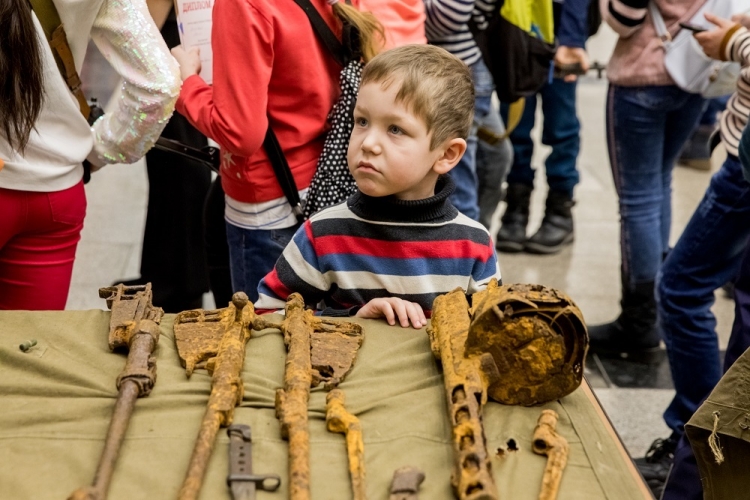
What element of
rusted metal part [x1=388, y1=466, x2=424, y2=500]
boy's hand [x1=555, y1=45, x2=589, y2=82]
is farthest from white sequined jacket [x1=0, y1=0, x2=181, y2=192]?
boy's hand [x1=555, y1=45, x2=589, y2=82]

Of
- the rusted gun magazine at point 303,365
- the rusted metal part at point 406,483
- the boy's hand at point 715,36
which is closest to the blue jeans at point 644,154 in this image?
the boy's hand at point 715,36

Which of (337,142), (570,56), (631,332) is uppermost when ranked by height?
(337,142)

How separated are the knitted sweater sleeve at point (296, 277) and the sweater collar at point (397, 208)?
127 mm

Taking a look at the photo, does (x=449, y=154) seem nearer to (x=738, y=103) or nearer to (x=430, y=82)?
(x=430, y=82)

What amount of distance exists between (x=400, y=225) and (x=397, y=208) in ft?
0.12

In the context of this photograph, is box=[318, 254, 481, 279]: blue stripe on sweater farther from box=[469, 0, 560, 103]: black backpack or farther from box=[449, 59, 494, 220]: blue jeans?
box=[469, 0, 560, 103]: black backpack

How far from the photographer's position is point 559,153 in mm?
4516

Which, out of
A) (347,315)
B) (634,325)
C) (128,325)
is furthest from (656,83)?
(128,325)

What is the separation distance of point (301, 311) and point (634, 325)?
2301 mm

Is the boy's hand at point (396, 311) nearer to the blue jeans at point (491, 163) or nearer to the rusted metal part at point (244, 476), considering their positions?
the rusted metal part at point (244, 476)

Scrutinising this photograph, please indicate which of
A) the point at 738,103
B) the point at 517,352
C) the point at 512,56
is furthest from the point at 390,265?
the point at 512,56

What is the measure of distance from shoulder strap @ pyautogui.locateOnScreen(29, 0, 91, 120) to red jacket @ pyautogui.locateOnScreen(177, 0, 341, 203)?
1.03ft

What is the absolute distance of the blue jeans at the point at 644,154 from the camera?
3.13 m

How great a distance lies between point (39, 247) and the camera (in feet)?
6.83
